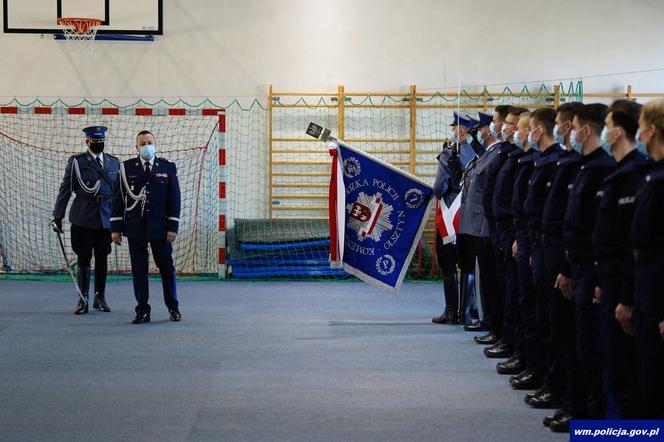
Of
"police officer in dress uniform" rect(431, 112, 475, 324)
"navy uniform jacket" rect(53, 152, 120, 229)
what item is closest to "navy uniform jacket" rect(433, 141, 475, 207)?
"police officer in dress uniform" rect(431, 112, 475, 324)

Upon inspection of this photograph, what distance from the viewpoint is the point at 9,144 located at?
12.0 metres

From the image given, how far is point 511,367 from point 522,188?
119 cm

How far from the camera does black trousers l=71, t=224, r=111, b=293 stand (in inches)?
341

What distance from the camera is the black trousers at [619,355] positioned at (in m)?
4.01

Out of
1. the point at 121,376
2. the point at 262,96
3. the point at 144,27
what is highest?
the point at 144,27

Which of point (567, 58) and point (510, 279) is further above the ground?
point (567, 58)

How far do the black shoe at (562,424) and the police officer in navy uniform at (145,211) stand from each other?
13.8 ft

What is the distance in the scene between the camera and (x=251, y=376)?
A: 583cm

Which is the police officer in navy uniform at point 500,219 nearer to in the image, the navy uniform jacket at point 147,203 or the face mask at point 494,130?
the face mask at point 494,130

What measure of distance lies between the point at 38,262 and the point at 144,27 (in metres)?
3.32

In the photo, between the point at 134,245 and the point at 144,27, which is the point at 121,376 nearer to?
the point at 134,245

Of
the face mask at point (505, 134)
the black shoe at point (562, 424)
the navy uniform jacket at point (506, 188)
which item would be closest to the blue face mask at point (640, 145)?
the black shoe at point (562, 424)

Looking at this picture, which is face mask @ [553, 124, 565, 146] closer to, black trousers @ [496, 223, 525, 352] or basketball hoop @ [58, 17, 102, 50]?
black trousers @ [496, 223, 525, 352]

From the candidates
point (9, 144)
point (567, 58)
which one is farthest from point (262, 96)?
point (567, 58)
